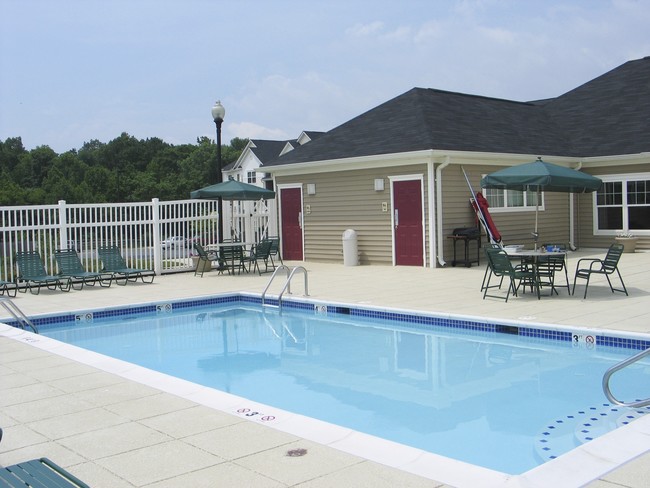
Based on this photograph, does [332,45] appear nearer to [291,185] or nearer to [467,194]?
[291,185]

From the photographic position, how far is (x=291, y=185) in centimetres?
1839

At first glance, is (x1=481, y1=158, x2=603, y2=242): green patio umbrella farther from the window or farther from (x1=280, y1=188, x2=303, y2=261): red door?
(x1=280, y1=188, x2=303, y2=261): red door

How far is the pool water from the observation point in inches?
216

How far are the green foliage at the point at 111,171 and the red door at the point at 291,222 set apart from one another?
2666 cm

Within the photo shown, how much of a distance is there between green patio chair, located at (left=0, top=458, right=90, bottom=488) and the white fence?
37.1 ft

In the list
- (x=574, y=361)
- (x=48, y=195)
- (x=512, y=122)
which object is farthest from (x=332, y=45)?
(x=48, y=195)

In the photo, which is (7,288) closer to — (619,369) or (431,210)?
(431,210)

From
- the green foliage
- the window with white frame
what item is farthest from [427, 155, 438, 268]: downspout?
the green foliage

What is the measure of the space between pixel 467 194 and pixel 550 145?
408 cm

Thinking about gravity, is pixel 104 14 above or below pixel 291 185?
above

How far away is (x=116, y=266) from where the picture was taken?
1447 centimetres

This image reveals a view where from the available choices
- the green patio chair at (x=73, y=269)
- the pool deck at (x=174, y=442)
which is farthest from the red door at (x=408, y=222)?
the pool deck at (x=174, y=442)

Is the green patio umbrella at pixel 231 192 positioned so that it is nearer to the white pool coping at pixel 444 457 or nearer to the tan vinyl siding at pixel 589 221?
the tan vinyl siding at pixel 589 221

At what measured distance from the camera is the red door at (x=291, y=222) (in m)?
18.2
